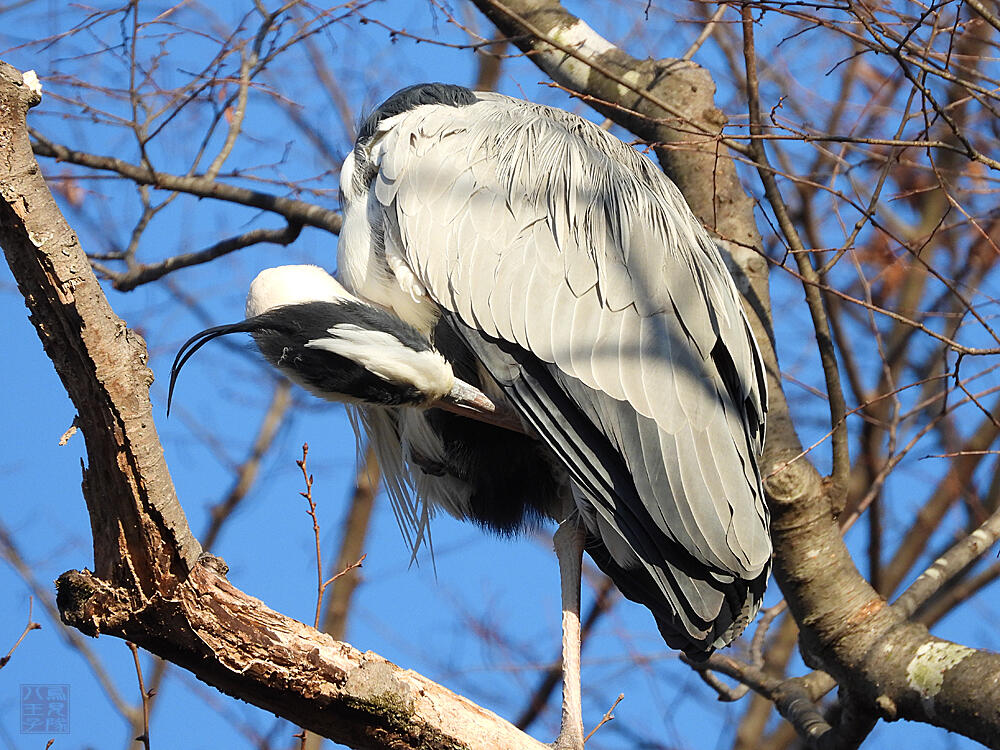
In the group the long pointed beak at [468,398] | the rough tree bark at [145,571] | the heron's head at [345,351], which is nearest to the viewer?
the rough tree bark at [145,571]

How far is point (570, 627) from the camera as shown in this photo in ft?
Result: 9.31

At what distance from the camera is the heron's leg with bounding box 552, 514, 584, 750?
102 inches

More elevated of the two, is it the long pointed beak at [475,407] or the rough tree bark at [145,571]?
the long pointed beak at [475,407]

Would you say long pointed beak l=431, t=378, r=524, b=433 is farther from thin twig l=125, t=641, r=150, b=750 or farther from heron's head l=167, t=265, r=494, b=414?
thin twig l=125, t=641, r=150, b=750

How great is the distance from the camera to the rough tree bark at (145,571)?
1.81 m

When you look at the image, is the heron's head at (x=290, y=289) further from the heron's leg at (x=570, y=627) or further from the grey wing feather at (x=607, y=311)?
the heron's leg at (x=570, y=627)

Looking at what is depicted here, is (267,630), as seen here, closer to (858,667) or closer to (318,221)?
(858,667)

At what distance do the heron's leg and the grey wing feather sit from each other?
0.41 feet

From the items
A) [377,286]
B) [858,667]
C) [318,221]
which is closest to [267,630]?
[377,286]

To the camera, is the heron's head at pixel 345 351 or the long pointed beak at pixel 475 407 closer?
the heron's head at pixel 345 351

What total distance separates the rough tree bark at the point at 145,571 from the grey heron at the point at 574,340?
0.67 meters

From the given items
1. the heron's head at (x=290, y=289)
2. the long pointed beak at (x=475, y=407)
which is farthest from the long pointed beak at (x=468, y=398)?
the heron's head at (x=290, y=289)

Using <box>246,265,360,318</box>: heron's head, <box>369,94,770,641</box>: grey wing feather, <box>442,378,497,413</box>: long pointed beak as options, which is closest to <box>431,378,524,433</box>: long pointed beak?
<box>442,378,497,413</box>: long pointed beak

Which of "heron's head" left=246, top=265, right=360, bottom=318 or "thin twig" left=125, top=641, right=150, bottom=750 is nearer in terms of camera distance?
"thin twig" left=125, top=641, right=150, bottom=750
